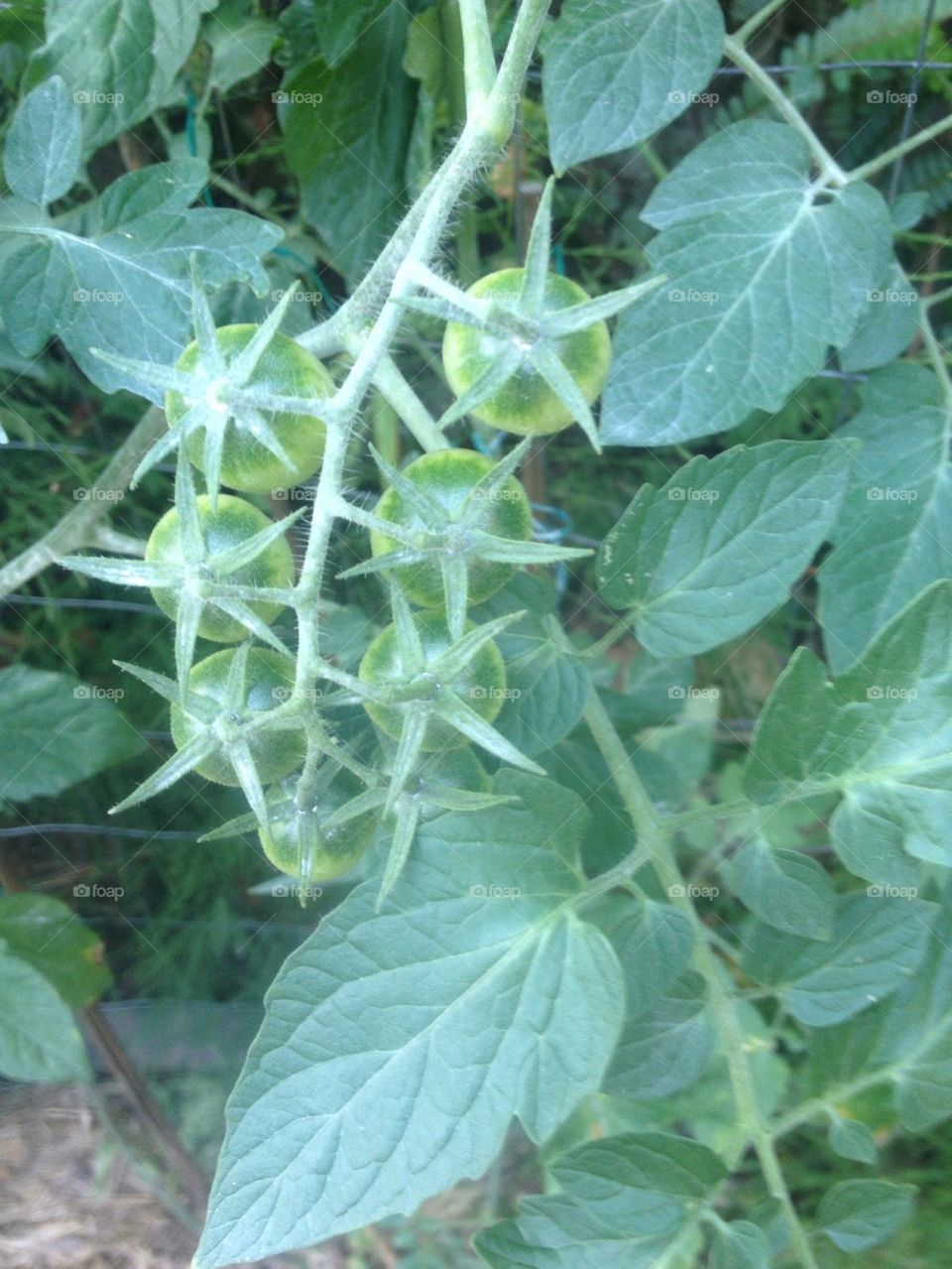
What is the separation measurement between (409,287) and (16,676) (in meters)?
0.64

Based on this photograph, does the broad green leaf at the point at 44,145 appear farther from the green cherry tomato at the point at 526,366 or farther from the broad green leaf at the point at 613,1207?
the broad green leaf at the point at 613,1207

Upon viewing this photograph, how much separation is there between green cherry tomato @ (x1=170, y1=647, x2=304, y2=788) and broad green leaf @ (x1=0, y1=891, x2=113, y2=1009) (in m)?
0.59

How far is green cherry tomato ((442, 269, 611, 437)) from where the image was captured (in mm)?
472

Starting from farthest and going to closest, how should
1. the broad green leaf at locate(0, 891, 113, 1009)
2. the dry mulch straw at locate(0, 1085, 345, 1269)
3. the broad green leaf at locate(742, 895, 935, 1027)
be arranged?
the dry mulch straw at locate(0, 1085, 345, 1269) → the broad green leaf at locate(0, 891, 113, 1009) → the broad green leaf at locate(742, 895, 935, 1027)

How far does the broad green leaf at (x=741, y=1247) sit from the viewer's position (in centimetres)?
61

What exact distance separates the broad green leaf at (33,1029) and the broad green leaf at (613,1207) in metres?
0.43

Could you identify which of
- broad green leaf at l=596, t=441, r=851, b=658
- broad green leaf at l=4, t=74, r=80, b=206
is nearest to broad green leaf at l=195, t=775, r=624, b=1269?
broad green leaf at l=596, t=441, r=851, b=658

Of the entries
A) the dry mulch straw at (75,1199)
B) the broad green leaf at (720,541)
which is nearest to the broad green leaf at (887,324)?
the broad green leaf at (720,541)

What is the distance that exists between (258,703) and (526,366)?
0.21m

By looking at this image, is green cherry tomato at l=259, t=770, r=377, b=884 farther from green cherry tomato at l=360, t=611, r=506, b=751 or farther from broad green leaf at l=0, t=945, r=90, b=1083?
broad green leaf at l=0, t=945, r=90, b=1083

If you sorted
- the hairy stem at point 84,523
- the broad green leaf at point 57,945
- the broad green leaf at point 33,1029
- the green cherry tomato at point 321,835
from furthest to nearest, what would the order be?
the broad green leaf at point 57,945, the broad green leaf at point 33,1029, the hairy stem at point 84,523, the green cherry tomato at point 321,835

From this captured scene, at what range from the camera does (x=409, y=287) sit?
18.5 inches

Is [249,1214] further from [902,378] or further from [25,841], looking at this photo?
[25,841]

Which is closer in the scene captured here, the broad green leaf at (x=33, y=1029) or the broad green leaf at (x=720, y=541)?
the broad green leaf at (x=720, y=541)
